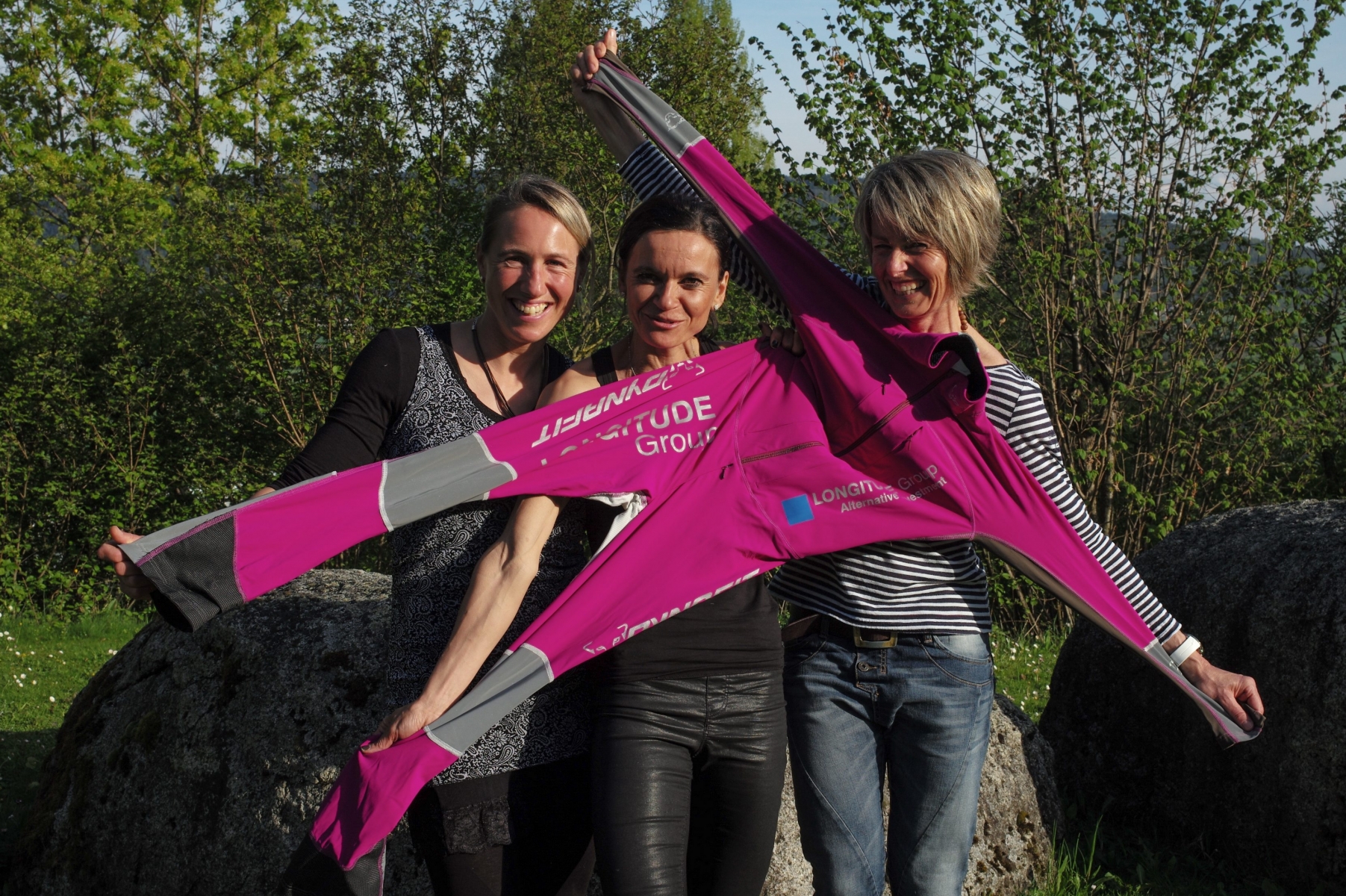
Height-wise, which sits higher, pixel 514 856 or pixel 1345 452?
pixel 1345 452

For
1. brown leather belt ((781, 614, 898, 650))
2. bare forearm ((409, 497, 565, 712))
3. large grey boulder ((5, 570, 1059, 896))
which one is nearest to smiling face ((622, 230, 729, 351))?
bare forearm ((409, 497, 565, 712))

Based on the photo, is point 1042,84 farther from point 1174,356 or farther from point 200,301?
point 200,301

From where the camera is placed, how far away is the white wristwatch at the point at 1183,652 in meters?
2.84

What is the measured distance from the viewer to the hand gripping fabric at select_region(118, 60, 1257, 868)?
2.45 m

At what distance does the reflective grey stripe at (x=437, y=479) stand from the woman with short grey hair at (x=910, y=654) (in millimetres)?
783

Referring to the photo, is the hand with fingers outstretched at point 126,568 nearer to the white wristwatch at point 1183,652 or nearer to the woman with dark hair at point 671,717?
the woman with dark hair at point 671,717

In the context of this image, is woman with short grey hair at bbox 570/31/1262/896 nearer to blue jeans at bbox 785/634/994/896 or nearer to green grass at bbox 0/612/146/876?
blue jeans at bbox 785/634/994/896

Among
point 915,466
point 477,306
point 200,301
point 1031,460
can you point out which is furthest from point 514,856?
point 200,301

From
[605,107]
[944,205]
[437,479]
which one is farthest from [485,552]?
[605,107]

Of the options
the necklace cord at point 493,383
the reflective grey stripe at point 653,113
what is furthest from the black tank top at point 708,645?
the reflective grey stripe at point 653,113

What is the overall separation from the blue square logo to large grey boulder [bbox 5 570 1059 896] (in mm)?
1256

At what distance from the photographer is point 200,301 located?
1083cm

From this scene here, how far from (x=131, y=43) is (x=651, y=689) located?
23.5 meters

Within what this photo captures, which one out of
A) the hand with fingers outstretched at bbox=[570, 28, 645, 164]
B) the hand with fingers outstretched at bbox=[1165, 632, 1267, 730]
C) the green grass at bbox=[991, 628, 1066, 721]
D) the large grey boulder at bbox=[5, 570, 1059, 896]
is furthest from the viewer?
the green grass at bbox=[991, 628, 1066, 721]
